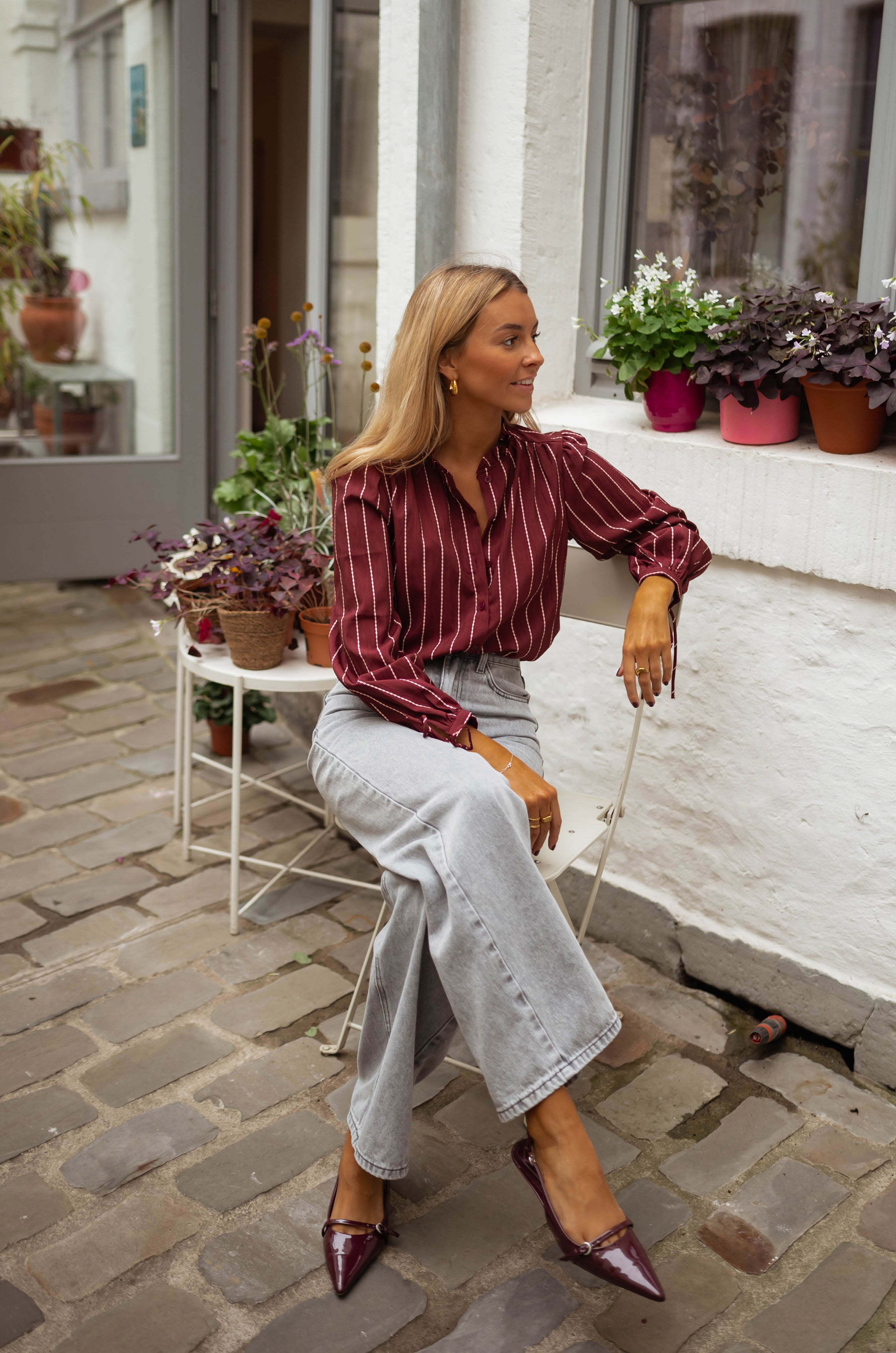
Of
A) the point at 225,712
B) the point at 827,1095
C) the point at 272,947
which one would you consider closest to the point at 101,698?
the point at 225,712

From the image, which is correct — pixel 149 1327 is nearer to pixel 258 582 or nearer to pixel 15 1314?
pixel 15 1314

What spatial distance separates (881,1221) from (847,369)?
165 centimetres

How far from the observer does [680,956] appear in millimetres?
3123

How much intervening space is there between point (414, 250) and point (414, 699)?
1.63 m

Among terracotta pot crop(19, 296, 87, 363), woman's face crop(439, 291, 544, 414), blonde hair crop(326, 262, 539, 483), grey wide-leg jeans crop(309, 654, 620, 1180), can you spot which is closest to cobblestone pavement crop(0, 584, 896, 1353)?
grey wide-leg jeans crop(309, 654, 620, 1180)

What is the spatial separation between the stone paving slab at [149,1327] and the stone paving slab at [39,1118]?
1.58 feet

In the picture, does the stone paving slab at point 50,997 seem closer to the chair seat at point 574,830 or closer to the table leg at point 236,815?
the table leg at point 236,815

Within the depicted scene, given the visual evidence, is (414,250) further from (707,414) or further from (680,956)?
(680,956)

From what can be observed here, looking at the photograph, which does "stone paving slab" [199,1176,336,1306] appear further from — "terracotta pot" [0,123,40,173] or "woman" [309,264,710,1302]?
"terracotta pot" [0,123,40,173]

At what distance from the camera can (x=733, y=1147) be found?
8.28 ft

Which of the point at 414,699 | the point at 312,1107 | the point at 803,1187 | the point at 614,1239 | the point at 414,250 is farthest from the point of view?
the point at 414,250

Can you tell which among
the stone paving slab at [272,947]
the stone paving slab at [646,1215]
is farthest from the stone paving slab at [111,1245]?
the stone paving slab at [272,947]

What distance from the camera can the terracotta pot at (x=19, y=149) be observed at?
17.8 feet

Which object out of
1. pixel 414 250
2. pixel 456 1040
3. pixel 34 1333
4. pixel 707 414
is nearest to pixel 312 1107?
pixel 456 1040
